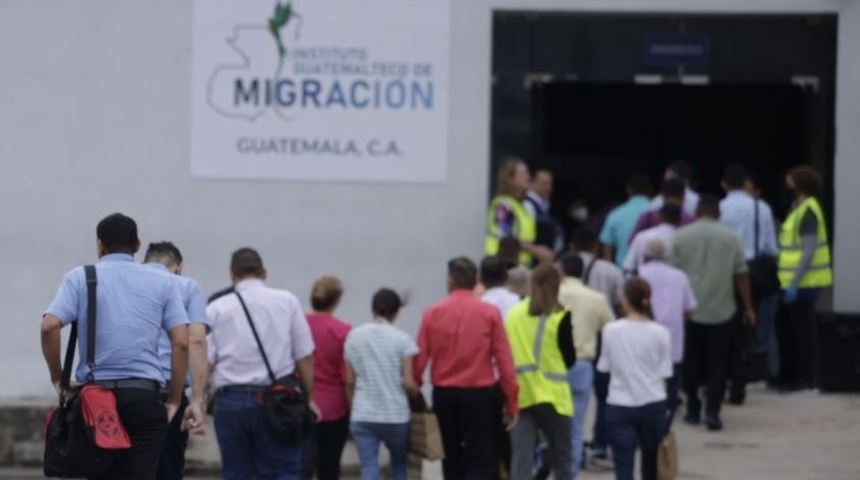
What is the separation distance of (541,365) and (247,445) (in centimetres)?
211

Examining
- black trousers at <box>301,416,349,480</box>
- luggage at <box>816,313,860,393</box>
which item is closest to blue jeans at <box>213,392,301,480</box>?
black trousers at <box>301,416,349,480</box>

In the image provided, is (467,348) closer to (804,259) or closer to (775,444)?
(775,444)

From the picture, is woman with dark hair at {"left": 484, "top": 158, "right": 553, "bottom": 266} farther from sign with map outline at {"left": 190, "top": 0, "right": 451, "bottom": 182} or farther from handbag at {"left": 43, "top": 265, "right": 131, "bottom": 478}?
handbag at {"left": 43, "top": 265, "right": 131, "bottom": 478}

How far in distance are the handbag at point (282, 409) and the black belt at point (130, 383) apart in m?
2.24

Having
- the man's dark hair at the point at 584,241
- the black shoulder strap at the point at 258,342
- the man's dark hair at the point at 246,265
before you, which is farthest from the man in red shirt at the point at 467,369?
the man's dark hair at the point at 584,241

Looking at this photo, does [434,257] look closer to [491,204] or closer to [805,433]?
[491,204]

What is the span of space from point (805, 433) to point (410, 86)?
4219 millimetres

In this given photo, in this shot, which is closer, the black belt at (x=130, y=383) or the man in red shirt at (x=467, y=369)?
the black belt at (x=130, y=383)

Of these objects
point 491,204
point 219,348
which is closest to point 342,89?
point 491,204

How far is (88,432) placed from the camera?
29.8 feet

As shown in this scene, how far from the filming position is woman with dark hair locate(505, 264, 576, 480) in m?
12.6

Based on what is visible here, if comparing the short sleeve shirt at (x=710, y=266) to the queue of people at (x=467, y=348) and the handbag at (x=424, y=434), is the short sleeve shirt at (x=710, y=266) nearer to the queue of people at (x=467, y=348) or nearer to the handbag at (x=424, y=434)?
the queue of people at (x=467, y=348)

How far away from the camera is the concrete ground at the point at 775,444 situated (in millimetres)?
13922

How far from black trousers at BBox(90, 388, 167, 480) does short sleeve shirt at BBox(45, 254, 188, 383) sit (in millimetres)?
108
